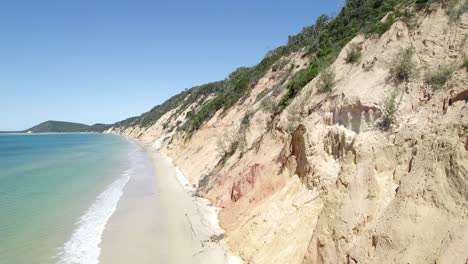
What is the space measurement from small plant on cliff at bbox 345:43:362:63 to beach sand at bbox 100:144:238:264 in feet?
28.9

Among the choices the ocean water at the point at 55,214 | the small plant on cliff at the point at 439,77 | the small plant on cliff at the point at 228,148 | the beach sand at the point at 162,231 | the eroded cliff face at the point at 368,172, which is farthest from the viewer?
the small plant on cliff at the point at 228,148

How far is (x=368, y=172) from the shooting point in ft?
30.3

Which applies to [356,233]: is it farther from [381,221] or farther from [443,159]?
[443,159]

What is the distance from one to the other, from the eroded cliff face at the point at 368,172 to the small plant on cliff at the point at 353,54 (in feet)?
1.05

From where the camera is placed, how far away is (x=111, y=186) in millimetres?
23906

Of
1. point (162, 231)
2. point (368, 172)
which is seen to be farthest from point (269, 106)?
point (368, 172)

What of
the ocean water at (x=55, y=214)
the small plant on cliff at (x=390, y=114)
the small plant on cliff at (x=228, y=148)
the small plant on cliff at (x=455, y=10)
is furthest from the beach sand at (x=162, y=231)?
the small plant on cliff at (x=455, y=10)

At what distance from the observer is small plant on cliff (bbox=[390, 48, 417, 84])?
37.5 feet

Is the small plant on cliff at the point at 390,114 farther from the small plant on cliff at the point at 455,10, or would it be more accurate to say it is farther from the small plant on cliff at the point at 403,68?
the small plant on cliff at the point at 455,10

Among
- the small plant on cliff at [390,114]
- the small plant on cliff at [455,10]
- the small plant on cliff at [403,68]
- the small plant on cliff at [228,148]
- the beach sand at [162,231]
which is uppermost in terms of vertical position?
the small plant on cliff at [455,10]

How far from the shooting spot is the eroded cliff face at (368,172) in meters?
7.16

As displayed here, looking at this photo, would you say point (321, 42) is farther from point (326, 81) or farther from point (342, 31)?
point (326, 81)

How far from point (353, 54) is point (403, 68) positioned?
4326mm

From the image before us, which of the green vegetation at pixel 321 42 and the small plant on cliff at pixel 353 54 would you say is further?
the green vegetation at pixel 321 42
